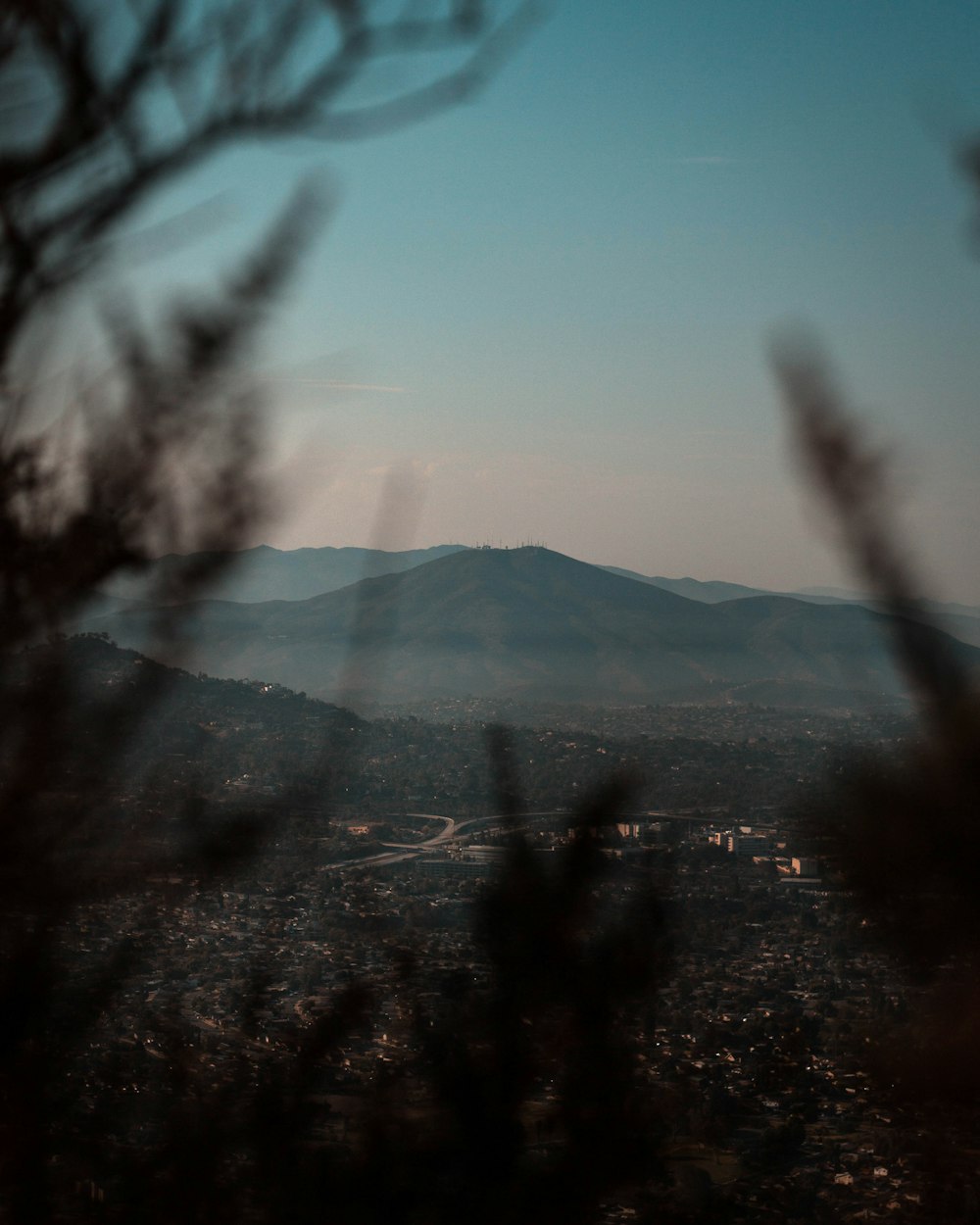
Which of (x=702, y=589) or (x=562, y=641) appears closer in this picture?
(x=562, y=641)

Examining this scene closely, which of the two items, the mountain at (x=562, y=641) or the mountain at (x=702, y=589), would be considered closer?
the mountain at (x=562, y=641)

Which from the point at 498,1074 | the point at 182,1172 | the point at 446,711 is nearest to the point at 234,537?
the point at 498,1074

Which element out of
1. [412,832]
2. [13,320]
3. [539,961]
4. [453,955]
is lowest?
[412,832]

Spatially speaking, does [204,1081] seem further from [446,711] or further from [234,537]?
[446,711]

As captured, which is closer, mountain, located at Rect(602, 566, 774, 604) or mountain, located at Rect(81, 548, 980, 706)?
mountain, located at Rect(81, 548, 980, 706)

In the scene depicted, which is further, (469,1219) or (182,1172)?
(182,1172)

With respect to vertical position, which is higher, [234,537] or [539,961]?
[234,537]

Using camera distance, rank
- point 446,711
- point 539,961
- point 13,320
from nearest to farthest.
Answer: point 539,961 → point 13,320 → point 446,711

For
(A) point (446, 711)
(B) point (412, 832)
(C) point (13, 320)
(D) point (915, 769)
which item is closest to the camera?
(D) point (915, 769)
